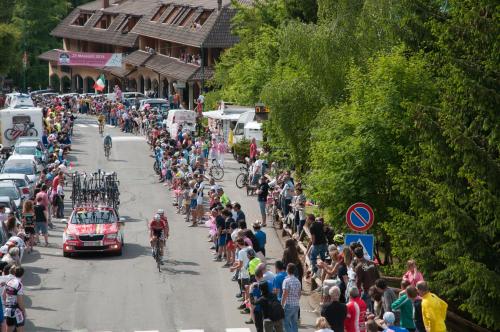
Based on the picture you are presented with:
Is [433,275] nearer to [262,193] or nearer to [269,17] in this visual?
[262,193]

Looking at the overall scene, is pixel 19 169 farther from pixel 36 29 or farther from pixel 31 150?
pixel 36 29

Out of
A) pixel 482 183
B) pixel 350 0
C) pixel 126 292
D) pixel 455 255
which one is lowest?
pixel 126 292

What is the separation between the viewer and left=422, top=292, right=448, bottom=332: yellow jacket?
18766 mm

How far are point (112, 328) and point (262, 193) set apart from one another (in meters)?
13.8

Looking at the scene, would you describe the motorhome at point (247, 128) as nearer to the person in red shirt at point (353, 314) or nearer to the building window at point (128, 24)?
the person in red shirt at point (353, 314)

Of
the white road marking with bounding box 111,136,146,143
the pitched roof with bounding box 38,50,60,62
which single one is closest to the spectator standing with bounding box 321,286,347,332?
the white road marking with bounding box 111,136,146,143

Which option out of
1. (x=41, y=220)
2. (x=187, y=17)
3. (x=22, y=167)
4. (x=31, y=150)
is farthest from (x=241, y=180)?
(x=187, y=17)

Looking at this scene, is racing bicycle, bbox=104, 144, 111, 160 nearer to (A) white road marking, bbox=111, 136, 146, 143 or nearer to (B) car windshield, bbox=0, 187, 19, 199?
(A) white road marking, bbox=111, 136, 146, 143

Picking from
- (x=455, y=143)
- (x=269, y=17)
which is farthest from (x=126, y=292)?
(x=269, y=17)

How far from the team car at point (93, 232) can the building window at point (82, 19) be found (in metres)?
73.1

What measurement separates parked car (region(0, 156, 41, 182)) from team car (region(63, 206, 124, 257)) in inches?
444

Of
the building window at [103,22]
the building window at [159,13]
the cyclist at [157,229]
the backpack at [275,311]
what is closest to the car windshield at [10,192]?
the cyclist at [157,229]

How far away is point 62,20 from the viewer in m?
106

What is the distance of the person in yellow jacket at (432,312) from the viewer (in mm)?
18766
